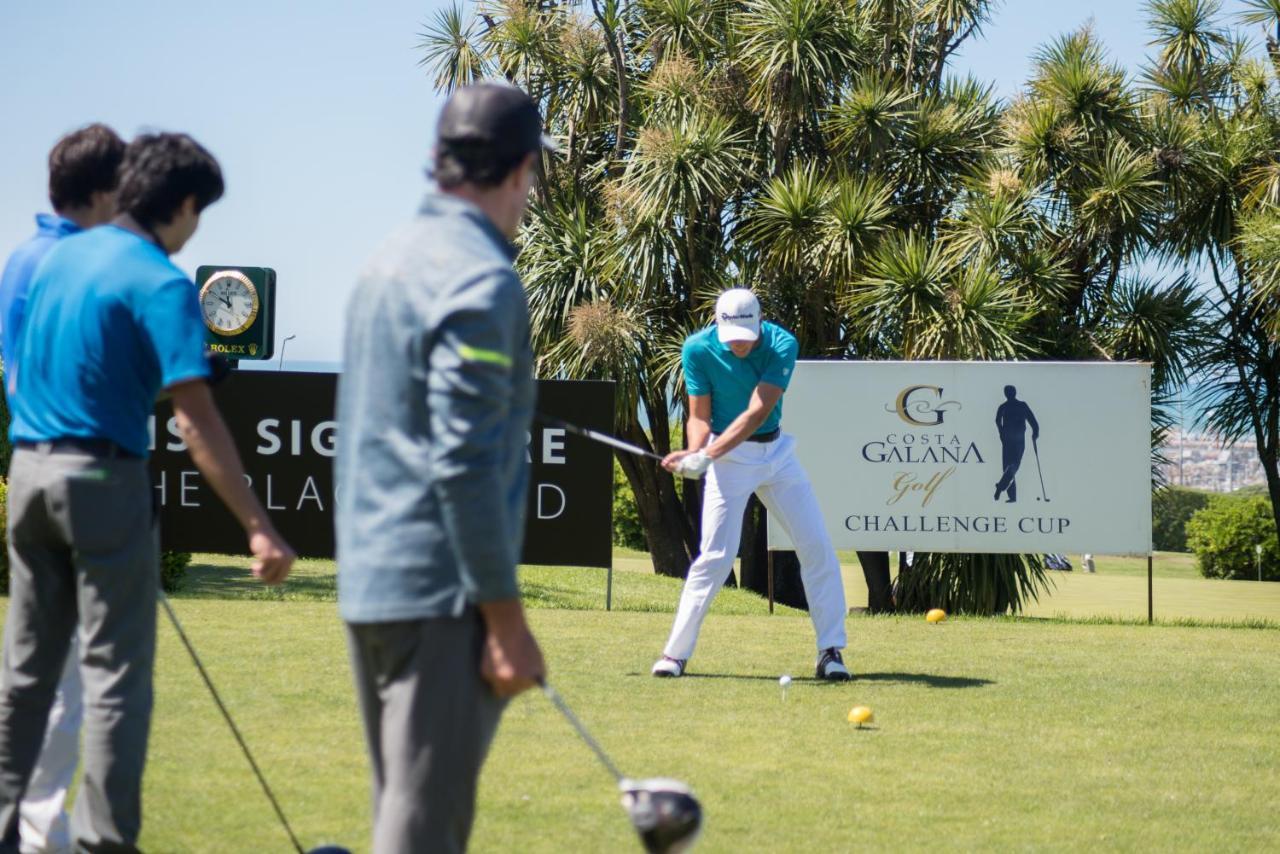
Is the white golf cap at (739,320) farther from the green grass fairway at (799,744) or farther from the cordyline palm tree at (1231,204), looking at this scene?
the cordyline palm tree at (1231,204)

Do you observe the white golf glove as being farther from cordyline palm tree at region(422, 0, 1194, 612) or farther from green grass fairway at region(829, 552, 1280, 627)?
cordyline palm tree at region(422, 0, 1194, 612)

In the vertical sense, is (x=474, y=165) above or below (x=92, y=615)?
above

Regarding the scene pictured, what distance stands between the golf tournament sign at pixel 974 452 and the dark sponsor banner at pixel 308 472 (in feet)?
5.98

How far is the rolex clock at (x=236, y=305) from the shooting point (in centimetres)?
1706

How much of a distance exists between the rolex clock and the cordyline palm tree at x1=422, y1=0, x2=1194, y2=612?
3.59 metres

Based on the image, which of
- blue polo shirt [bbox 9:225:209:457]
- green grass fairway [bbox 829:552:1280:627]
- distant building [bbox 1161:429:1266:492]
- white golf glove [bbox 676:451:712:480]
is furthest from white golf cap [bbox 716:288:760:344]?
distant building [bbox 1161:429:1266:492]

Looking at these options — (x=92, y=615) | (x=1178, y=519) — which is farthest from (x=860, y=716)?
(x=1178, y=519)

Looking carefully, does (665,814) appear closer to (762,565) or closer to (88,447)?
(88,447)

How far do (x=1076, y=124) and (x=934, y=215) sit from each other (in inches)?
81.5

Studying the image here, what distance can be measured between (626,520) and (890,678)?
20.1 metres

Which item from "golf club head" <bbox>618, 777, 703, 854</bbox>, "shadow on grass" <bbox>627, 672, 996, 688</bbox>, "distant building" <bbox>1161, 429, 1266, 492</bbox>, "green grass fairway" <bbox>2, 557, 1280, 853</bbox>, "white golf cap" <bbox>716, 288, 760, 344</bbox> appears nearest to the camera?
"golf club head" <bbox>618, 777, 703, 854</bbox>

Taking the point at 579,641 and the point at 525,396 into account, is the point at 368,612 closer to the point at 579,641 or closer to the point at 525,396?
the point at 525,396

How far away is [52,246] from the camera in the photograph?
4.27 meters

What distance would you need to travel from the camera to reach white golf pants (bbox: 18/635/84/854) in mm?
4039
